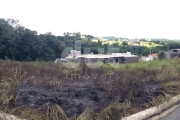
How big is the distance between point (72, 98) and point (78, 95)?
9.2 inches

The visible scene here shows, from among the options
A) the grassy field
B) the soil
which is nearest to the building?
the grassy field

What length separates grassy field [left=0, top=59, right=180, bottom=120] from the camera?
3.74m

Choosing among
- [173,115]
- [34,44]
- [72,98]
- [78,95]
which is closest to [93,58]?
[78,95]

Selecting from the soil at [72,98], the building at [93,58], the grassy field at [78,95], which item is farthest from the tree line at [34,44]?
the soil at [72,98]

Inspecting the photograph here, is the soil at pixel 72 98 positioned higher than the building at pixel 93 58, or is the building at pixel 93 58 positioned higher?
the building at pixel 93 58

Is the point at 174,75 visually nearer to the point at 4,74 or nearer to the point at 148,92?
the point at 148,92

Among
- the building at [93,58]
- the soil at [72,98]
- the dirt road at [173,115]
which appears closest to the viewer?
the soil at [72,98]

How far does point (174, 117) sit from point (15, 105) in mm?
2620

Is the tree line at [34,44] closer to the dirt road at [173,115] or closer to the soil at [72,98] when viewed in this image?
the soil at [72,98]

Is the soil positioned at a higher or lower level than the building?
lower

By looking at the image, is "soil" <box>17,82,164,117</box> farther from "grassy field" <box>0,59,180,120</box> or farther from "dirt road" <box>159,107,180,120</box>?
"dirt road" <box>159,107,180,120</box>

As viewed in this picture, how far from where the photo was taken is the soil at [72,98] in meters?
4.11

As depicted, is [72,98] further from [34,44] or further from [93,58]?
[34,44]

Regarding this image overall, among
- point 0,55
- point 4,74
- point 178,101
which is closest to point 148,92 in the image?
point 178,101
